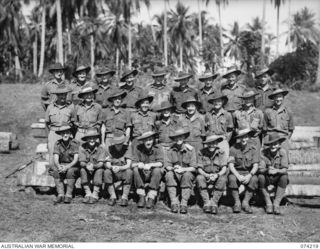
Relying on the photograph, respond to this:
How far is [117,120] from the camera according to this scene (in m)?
7.32

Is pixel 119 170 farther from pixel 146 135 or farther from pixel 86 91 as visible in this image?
pixel 86 91

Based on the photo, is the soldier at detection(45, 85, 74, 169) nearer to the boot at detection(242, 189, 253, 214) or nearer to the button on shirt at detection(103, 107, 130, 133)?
the button on shirt at detection(103, 107, 130, 133)

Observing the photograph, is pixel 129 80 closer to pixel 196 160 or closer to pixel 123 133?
pixel 123 133

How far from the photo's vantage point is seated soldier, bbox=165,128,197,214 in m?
6.50

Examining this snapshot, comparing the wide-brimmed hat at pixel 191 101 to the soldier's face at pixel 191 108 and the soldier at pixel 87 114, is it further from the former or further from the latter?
the soldier at pixel 87 114

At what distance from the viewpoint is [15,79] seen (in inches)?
918

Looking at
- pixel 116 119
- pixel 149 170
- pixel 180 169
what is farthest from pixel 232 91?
pixel 149 170

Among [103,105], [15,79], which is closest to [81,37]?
[15,79]

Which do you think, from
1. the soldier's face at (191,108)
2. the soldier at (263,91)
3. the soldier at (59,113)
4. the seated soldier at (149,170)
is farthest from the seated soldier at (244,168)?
the soldier at (59,113)

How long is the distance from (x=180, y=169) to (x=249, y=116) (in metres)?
1.67

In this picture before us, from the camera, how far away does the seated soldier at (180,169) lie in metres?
6.50

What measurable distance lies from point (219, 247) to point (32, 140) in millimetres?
9404

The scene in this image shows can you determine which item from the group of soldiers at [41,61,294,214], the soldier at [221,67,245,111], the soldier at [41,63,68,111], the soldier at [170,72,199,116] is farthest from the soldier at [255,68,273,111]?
the soldier at [41,63,68,111]

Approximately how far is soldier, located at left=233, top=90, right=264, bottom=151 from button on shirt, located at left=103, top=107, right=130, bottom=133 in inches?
75.1
